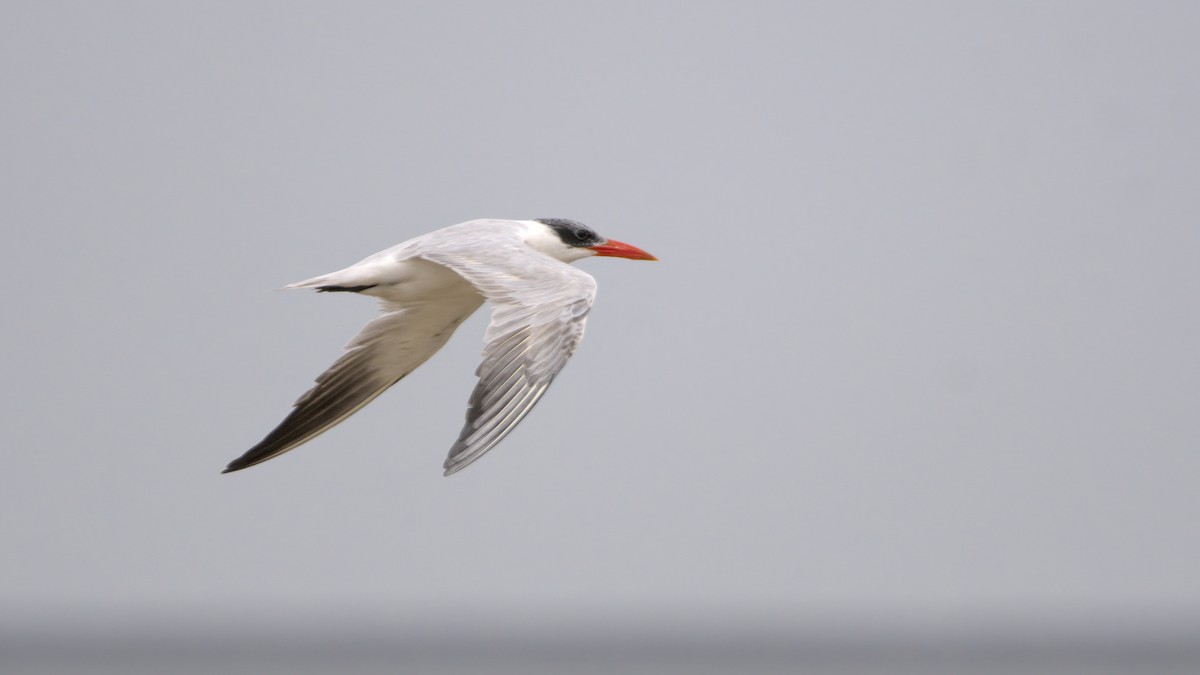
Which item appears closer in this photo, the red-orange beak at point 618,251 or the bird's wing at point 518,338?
the bird's wing at point 518,338

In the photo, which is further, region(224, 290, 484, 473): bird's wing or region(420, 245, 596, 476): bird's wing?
region(224, 290, 484, 473): bird's wing

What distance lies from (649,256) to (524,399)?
3.04m

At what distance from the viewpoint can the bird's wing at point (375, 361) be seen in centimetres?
967

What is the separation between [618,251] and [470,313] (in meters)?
1.06

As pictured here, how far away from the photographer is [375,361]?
9953 mm

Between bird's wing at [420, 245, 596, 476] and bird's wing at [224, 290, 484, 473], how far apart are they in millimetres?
1314

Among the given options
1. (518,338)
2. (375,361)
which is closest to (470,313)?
(375,361)

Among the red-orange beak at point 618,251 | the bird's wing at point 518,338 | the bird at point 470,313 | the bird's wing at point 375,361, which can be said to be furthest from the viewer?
the red-orange beak at point 618,251

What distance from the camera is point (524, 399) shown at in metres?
7.72

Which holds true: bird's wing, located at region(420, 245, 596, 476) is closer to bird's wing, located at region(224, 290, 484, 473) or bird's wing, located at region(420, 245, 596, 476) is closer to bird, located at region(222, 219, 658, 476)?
bird, located at region(222, 219, 658, 476)

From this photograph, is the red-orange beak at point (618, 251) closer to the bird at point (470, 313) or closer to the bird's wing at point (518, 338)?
the bird at point (470, 313)

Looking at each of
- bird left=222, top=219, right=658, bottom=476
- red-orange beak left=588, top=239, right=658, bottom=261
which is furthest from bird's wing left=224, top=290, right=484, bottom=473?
red-orange beak left=588, top=239, right=658, bottom=261

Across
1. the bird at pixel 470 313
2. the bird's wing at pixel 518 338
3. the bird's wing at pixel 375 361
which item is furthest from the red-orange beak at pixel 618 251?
the bird's wing at pixel 518 338

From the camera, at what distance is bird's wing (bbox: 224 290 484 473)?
967 centimetres
